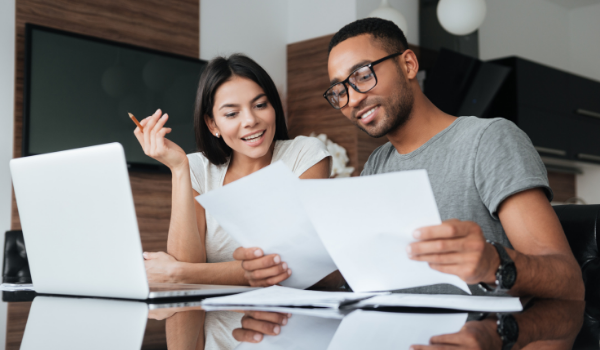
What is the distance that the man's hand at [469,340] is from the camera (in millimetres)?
490

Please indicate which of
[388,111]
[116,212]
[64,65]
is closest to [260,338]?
[116,212]

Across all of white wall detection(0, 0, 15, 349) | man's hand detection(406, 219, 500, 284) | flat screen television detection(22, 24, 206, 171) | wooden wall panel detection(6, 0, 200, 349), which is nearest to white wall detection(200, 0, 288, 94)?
wooden wall panel detection(6, 0, 200, 349)

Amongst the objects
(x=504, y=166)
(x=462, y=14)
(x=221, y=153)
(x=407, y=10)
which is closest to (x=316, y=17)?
(x=407, y=10)

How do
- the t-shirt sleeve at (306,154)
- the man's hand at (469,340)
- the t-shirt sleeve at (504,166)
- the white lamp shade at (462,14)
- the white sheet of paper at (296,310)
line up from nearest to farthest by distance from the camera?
the man's hand at (469,340), the white sheet of paper at (296,310), the t-shirt sleeve at (504,166), the t-shirt sleeve at (306,154), the white lamp shade at (462,14)

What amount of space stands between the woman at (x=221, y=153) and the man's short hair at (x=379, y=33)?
15.5 inches

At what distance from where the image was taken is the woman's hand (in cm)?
120

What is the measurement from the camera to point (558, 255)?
0.85 meters

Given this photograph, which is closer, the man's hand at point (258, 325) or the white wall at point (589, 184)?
the man's hand at point (258, 325)

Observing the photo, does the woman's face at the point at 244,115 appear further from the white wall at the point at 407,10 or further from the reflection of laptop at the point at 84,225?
the white wall at the point at 407,10

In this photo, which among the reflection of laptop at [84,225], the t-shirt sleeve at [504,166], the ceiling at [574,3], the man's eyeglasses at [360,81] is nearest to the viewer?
the reflection of laptop at [84,225]

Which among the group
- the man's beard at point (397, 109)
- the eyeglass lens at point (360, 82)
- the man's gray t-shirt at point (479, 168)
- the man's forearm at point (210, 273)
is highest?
the eyeglass lens at point (360, 82)

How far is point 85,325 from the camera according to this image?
68 cm

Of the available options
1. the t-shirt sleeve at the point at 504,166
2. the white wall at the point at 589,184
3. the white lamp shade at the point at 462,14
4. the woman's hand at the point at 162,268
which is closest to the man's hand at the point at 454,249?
the t-shirt sleeve at the point at 504,166

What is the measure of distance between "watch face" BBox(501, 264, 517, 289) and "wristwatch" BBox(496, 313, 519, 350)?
0.36 feet
